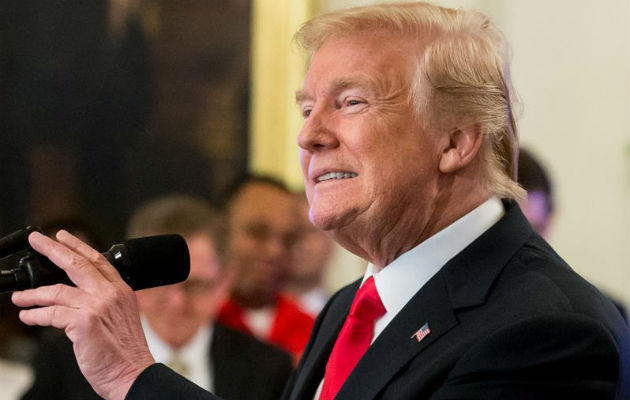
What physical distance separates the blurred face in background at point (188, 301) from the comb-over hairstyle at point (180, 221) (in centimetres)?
5

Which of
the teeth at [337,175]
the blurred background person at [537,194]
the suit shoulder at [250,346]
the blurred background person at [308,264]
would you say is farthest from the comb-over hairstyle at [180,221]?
the teeth at [337,175]

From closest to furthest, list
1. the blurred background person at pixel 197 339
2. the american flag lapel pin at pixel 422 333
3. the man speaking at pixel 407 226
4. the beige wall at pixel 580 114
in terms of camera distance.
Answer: the man speaking at pixel 407 226 → the american flag lapel pin at pixel 422 333 → the blurred background person at pixel 197 339 → the beige wall at pixel 580 114

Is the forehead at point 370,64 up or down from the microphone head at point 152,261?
up

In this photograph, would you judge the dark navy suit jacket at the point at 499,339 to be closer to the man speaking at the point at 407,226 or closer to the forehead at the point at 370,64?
the man speaking at the point at 407,226

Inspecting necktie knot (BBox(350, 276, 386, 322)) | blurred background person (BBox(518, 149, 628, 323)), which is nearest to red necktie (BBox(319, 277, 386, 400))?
necktie knot (BBox(350, 276, 386, 322))

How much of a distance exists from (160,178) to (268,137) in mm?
795

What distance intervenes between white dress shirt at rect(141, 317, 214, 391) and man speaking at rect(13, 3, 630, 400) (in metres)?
1.94

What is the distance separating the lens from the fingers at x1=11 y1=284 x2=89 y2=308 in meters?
1.87

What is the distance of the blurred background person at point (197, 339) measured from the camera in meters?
4.30

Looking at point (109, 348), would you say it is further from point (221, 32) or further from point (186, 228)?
point (221, 32)

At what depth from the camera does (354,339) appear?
7.50ft

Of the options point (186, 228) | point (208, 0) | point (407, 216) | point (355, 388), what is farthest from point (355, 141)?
point (208, 0)

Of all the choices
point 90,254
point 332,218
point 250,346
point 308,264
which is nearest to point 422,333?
point 332,218

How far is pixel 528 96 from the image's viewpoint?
6453 mm
